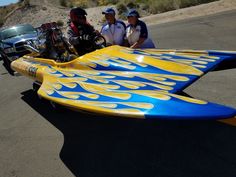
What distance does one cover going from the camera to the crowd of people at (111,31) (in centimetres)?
689

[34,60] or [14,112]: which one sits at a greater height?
[34,60]

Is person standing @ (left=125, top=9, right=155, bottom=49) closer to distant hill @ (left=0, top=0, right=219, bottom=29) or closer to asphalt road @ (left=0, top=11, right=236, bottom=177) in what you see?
asphalt road @ (left=0, top=11, right=236, bottom=177)

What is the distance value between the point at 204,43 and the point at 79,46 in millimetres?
6109

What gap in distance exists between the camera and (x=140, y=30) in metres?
7.24

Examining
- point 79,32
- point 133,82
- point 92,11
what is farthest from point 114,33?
point 92,11

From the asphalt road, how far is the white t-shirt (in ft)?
6.53

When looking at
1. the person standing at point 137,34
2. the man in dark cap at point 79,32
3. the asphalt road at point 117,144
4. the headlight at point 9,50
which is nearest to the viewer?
the asphalt road at point 117,144

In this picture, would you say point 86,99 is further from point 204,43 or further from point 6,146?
point 204,43

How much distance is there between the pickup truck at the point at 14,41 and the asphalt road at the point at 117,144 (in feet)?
20.8

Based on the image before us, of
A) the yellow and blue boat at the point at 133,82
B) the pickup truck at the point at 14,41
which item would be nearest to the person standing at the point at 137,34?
the yellow and blue boat at the point at 133,82

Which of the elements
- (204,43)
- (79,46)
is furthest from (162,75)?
(204,43)

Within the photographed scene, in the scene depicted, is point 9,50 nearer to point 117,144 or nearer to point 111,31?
point 111,31

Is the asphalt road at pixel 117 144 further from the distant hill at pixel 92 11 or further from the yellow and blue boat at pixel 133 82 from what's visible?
the distant hill at pixel 92 11

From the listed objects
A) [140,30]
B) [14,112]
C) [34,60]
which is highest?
[140,30]
